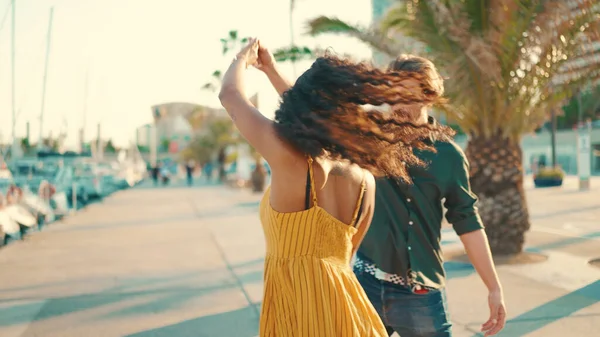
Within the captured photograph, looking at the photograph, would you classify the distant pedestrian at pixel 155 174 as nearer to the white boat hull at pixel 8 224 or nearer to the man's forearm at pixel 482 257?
the white boat hull at pixel 8 224

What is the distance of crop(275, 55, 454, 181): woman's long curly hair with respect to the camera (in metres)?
1.77

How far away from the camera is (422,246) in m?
2.60

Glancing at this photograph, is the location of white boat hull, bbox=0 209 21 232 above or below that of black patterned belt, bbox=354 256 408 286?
below

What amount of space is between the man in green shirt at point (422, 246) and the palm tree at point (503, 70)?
506 cm

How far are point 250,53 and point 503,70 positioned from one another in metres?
6.38

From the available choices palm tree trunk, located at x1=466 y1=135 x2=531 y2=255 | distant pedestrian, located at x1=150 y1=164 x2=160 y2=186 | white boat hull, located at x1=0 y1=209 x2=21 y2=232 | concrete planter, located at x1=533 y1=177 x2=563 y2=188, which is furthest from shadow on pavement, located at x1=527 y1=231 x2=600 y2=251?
distant pedestrian, located at x1=150 y1=164 x2=160 y2=186

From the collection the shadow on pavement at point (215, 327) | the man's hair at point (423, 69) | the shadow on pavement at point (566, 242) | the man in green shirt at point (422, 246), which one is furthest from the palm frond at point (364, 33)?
the man's hair at point (423, 69)

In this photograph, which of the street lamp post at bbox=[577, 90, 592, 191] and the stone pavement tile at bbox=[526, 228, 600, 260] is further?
the street lamp post at bbox=[577, 90, 592, 191]

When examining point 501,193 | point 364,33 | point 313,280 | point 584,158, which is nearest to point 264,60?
point 313,280

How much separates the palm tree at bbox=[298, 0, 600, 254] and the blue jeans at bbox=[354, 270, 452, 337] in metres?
5.26

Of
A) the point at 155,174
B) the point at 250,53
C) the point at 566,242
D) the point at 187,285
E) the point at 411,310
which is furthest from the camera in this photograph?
the point at 155,174

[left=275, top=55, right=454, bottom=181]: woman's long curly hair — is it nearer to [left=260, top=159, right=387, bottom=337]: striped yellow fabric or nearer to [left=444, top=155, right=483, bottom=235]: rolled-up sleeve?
[left=260, top=159, right=387, bottom=337]: striped yellow fabric

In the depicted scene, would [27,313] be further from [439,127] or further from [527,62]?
[527,62]

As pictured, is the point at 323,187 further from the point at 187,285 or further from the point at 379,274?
the point at 187,285
